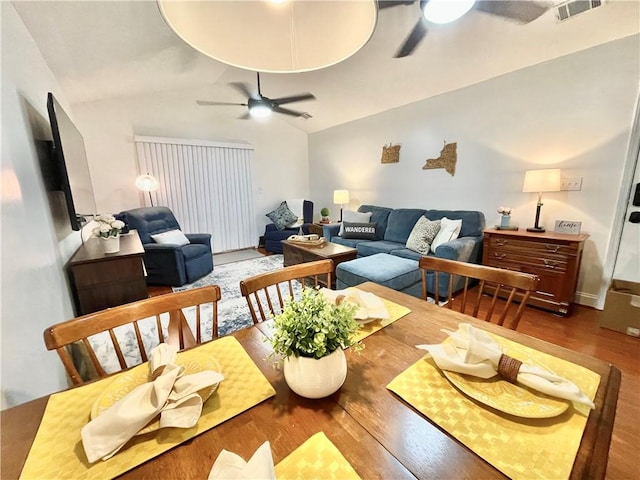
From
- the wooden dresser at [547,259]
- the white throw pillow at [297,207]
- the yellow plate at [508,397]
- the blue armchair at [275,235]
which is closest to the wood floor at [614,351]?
the wooden dresser at [547,259]

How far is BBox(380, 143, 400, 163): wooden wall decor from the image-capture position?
408 cm

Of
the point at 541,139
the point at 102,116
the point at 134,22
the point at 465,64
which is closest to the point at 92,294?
the point at 134,22

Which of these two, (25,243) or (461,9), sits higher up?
(461,9)

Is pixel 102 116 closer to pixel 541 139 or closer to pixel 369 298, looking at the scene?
pixel 369 298

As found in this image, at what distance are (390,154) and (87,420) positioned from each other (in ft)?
14.2

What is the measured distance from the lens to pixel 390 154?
4.18 meters

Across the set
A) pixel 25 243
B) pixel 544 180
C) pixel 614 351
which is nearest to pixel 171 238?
pixel 25 243

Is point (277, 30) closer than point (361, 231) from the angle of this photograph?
Yes

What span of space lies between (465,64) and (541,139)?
112 cm

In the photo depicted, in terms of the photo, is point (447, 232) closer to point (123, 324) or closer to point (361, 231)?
point (361, 231)

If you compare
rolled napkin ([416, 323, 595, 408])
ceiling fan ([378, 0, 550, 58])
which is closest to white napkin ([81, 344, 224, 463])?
rolled napkin ([416, 323, 595, 408])

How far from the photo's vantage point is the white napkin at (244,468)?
0.43 m

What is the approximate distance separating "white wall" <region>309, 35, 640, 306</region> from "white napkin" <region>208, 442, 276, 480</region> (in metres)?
3.38

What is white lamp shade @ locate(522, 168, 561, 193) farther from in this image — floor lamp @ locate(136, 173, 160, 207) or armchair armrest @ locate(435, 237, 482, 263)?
floor lamp @ locate(136, 173, 160, 207)
